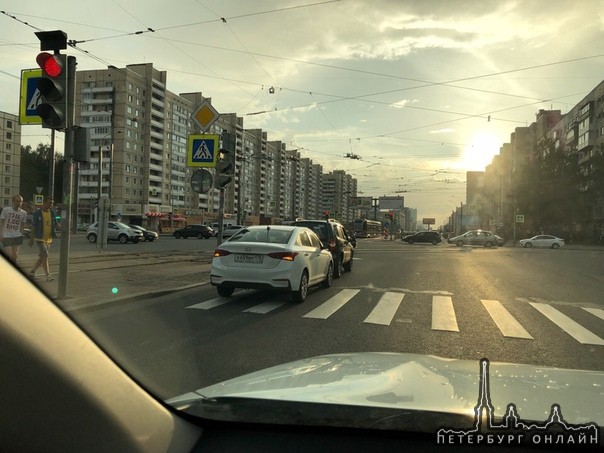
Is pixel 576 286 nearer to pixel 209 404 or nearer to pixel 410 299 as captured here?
pixel 410 299

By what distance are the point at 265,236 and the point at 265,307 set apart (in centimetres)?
172

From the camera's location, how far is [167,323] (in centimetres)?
739

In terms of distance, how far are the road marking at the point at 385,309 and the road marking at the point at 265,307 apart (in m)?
1.83

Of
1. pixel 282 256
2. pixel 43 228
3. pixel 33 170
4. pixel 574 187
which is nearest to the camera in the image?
pixel 282 256

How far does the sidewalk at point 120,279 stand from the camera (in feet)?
29.0

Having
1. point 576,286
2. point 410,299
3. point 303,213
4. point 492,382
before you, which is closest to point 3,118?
point 410,299

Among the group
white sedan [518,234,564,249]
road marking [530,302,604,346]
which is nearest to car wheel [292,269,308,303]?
road marking [530,302,604,346]

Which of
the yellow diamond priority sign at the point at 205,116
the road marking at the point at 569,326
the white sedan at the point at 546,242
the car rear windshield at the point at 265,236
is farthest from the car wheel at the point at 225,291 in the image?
the white sedan at the point at 546,242

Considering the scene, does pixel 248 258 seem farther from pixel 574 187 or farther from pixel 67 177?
pixel 574 187

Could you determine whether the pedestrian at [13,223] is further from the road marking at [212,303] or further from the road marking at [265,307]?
the road marking at [265,307]

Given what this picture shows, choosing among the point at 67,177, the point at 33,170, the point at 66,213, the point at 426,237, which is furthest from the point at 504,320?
the point at 426,237

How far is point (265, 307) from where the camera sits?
903cm

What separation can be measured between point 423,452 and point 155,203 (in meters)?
109

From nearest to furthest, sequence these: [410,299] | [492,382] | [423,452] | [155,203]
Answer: [423,452] < [492,382] < [410,299] < [155,203]
